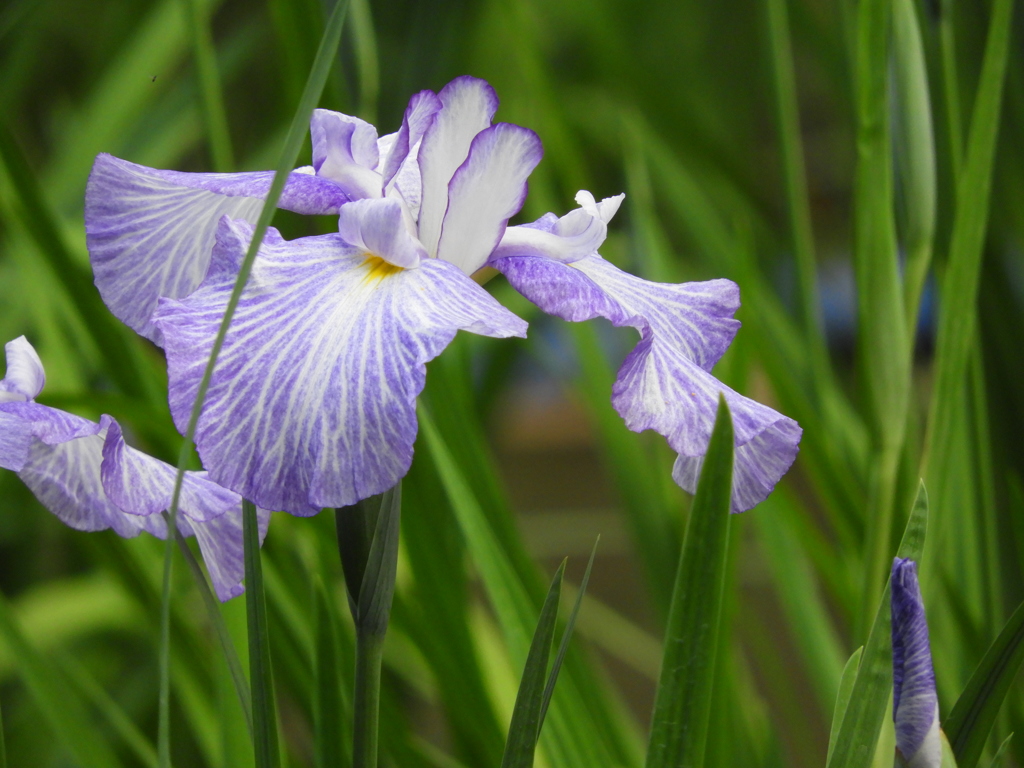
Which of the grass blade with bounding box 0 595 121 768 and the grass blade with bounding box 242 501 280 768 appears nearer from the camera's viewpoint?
the grass blade with bounding box 242 501 280 768

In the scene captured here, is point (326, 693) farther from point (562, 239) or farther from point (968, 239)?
point (968, 239)

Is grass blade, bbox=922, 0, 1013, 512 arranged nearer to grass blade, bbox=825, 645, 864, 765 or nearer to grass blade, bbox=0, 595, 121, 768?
grass blade, bbox=825, 645, 864, 765

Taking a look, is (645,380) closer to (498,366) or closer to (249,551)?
(249,551)

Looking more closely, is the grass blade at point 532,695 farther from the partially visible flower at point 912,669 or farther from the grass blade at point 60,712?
the grass blade at point 60,712

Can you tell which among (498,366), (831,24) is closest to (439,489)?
(498,366)

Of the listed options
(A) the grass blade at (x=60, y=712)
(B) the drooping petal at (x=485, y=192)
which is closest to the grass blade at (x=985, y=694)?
(B) the drooping petal at (x=485, y=192)

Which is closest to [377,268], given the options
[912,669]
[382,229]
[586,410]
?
[382,229]

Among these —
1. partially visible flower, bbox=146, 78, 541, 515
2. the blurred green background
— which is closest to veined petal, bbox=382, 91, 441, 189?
partially visible flower, bbox=146, 78, 541, 515
